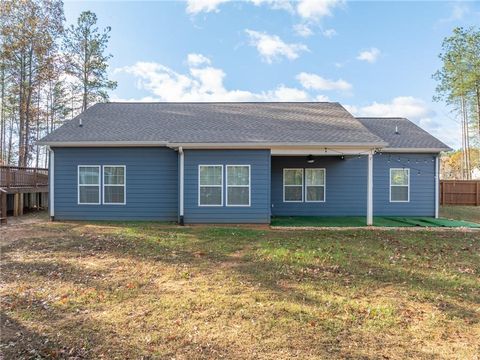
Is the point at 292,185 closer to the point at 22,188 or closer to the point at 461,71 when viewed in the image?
the point at 22,188

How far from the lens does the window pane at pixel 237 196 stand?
1012cm

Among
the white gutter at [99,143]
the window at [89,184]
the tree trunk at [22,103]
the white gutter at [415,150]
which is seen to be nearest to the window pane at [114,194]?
the window at [89,184]

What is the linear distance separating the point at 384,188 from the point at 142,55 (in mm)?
14885

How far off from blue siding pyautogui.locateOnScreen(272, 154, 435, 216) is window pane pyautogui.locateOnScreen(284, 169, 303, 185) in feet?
0.60

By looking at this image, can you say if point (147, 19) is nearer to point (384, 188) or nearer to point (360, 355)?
point (384, 188)

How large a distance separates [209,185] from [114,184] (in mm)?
3471

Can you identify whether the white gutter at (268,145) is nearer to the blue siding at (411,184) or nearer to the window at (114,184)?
the window at (114,184)

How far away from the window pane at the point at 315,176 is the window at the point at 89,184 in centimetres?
791

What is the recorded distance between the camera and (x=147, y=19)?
14.4 meters

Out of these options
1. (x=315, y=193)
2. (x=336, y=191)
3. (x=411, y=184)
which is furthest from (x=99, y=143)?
(x=411, y=184)

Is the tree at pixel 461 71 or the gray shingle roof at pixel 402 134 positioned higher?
the tree at pixel 461 71

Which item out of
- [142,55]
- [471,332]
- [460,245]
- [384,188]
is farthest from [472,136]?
[471,332]

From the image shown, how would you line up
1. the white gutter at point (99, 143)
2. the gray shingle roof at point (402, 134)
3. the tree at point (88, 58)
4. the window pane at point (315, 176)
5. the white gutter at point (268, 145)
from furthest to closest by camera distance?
the tree at point (88, 58), the window pane at point (315, 176), the gray shingle roof at point (402, 134), the white gutter at point (99, 143), the white gutter at point (268, 145)

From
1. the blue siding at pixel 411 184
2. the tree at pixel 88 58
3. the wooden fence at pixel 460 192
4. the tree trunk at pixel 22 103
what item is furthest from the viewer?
the tree at pixel 88 58
